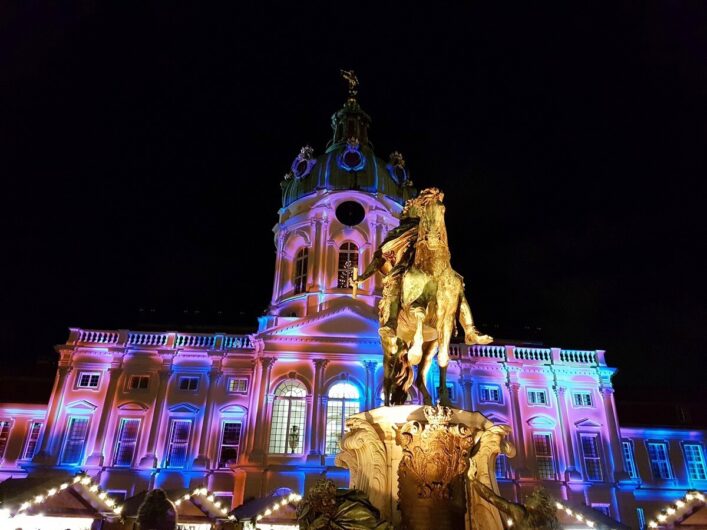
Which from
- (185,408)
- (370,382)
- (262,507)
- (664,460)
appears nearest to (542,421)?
(664,460)

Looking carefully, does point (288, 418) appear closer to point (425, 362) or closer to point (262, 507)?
point (262, 507)

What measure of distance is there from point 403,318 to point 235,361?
24930mm

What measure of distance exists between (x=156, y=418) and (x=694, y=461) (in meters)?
32.3

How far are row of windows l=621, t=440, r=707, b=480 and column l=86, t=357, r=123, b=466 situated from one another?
2981 cm

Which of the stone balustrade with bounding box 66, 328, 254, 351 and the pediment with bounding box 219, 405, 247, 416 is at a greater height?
the stone balustrade with bounding box 66, 328, 254, 351

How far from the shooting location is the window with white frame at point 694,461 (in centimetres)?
3278

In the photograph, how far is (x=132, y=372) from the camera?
3178 cm

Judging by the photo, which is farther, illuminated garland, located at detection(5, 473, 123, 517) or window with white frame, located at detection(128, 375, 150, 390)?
window with white frame, located at detection(128, 375, 150, 390)

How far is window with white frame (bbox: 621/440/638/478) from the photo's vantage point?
32259mm

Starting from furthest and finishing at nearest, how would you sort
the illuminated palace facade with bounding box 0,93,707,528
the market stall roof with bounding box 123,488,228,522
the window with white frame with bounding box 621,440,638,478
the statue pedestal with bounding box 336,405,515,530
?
the window with white frame with bounding box 621,440,638,478 < the illuminated palace facade with bounding box 0,93,707,528 < the market stall roof with bounding box 123,488,228,522 < the statue pedestal with bounding box 336,405,515,530

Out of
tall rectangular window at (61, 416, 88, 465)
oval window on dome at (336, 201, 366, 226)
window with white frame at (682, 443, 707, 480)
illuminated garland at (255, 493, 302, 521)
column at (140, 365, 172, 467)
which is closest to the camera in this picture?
illuminated garland at (255, 493, 302, 521)

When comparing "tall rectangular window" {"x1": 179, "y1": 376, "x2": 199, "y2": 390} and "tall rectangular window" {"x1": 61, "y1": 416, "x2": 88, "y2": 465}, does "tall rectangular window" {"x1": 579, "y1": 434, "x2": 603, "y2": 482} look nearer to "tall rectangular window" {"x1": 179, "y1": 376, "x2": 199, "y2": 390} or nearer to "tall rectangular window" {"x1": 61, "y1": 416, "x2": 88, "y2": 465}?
"tall rectangular window" {"x1": 179, "y1": 376, "x2": 199, "y2": 390}

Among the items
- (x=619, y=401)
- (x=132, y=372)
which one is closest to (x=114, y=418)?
(x=132, y=372)

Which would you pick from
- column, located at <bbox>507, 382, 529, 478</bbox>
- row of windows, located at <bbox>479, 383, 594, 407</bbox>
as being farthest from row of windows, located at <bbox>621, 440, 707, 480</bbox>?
column, located at <bbox>507, 382, 529, 478</bbox>
